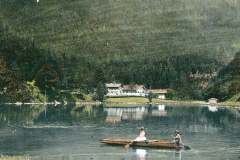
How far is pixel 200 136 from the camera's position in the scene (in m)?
102

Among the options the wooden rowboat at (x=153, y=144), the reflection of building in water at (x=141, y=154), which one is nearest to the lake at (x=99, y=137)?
the reflection of building in water at (x=141, y=154)

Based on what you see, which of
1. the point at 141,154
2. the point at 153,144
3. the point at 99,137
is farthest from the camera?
the point at 99,137

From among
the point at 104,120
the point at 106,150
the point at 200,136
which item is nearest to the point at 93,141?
the point at 106,150

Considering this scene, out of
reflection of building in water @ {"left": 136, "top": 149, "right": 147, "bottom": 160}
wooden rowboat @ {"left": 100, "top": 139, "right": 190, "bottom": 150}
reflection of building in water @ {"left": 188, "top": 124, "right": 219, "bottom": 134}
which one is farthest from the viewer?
reflection of building in water @ {"left": 188, "top": 124, "right": 219, "bottom": 134}

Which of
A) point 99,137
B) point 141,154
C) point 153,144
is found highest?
point 153,144

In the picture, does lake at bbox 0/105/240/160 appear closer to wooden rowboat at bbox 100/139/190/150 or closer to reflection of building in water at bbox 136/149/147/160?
reflection of building in water at bbox 136/149/147/160

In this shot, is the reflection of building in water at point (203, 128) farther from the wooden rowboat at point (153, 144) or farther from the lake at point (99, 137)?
the wooden rowboat at point (153, 144)

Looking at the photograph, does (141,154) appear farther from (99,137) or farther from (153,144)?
(99,137)

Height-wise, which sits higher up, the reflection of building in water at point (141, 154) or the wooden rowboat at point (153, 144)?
the wooden rowboat at point (153, 144)

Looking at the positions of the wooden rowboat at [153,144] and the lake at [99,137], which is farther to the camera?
the wooden rowboat at [153,144]

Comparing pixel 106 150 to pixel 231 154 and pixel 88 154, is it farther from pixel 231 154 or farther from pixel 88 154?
pixel 231 154

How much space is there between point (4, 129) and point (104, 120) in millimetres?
35188

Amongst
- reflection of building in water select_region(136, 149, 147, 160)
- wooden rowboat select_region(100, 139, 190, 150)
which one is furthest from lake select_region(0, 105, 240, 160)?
wooden rowboat select_region(100, 139, 190, 150)

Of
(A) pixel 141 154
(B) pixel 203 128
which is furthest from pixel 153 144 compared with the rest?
(B) pixel 203 128
